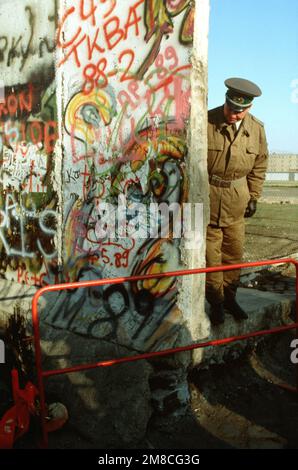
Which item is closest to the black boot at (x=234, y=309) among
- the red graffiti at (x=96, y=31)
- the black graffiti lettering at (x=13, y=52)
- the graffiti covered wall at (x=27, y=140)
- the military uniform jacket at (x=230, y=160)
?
the military uniform jacket at (x=230, y=160)

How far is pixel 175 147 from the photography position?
376 centimetres

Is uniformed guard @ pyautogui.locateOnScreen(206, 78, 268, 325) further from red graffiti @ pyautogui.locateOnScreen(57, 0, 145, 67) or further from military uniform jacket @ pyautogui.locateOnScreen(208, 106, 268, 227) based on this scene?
red graffiti @ pyautogui.locateOnScreen(57, 0, 145, 67)

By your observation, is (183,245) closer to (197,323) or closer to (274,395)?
(197,323)

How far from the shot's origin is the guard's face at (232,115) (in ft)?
13.4

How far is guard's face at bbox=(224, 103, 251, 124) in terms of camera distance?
161 inches

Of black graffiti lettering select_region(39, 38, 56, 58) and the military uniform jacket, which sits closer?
the military uniform jacket

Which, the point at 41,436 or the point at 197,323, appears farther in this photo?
the point at 197,323

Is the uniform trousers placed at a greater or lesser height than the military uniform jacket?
lesser

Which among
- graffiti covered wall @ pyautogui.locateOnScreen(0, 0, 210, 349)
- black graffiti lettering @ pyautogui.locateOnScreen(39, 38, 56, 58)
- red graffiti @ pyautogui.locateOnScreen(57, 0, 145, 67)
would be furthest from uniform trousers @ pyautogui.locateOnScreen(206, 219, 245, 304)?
black graffiti lettering @ pyautogui.locateOnScreen(39, 38, 56, 58)

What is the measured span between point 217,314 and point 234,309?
305 millimetres

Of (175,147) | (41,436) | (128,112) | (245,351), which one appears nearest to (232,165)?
(175,147)

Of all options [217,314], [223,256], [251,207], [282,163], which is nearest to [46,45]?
[251,207]

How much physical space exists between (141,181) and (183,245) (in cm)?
65

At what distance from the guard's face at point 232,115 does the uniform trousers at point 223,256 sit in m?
0.91
